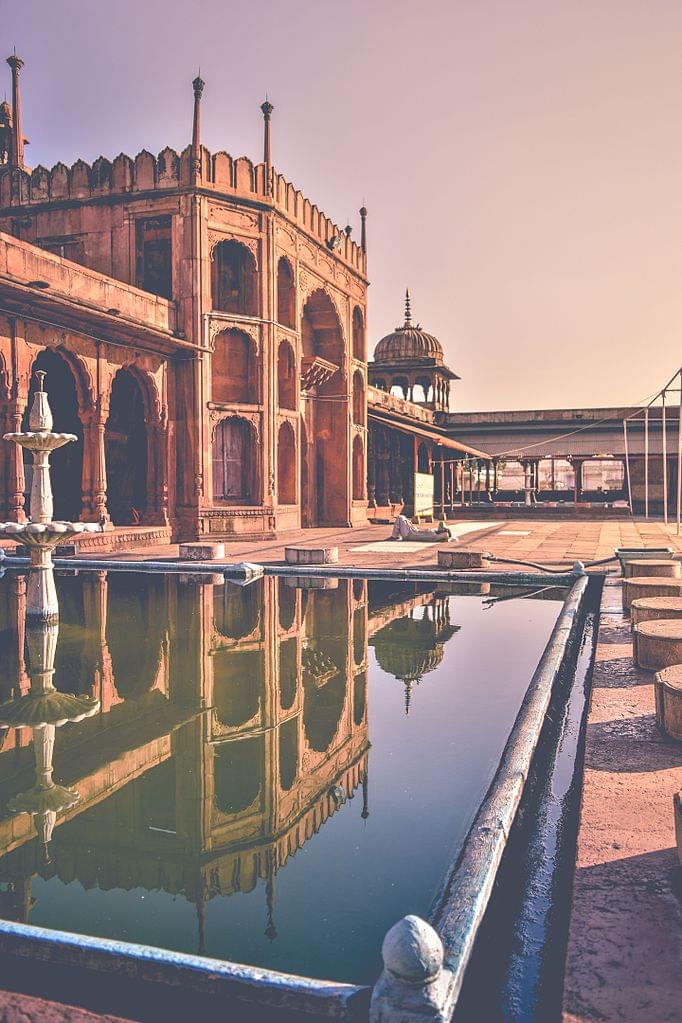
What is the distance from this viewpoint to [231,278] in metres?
18.0

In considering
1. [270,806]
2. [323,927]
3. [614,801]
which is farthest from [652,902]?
[270,806]

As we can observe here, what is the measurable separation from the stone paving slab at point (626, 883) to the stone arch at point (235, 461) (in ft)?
45.6

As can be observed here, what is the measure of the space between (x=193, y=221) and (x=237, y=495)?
18.8 feet

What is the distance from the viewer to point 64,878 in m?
2.54

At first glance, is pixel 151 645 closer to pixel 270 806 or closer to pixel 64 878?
pixel 270 806

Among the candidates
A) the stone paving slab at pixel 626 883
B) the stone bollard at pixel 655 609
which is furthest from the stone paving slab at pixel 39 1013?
the stone bollard at pixel 655 609

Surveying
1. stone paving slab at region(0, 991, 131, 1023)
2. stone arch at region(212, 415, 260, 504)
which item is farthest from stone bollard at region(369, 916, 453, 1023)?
stone arch at region(212, 415, 260, 504)

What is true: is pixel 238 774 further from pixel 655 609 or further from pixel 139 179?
pixel 139 179

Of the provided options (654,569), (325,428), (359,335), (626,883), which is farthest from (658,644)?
(359,335)

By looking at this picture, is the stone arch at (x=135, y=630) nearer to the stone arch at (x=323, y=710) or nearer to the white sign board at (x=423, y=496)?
Answer: the stone arch at (x=323, y=710)

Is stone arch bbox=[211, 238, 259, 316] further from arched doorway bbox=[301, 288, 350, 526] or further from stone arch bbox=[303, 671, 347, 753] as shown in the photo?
stone arch bbox=[303, 671, 347, 753]

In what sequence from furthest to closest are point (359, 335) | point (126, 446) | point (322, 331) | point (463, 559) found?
1. point (359, 335)
2. point (322, 331)
3. point (126, 446)
4. point (463, 559)

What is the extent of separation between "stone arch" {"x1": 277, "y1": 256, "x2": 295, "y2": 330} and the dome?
Result: 1697 centimetres

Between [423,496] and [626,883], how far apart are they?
2450 cm
